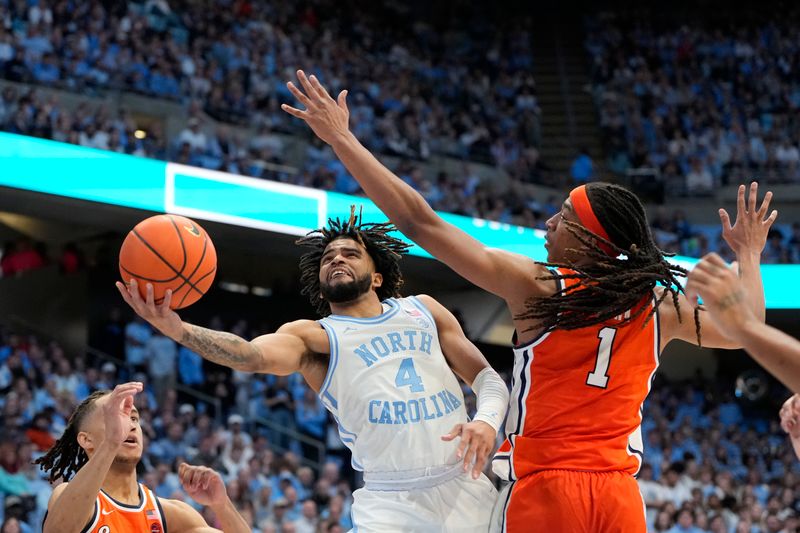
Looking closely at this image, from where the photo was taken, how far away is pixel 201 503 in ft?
→ 15.8

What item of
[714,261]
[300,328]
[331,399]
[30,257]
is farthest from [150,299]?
[30,257]

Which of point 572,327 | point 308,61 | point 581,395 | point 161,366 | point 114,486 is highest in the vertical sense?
point 308,61

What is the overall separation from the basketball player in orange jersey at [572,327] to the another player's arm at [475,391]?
122 millimetres

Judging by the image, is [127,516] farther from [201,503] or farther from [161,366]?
[161,366]

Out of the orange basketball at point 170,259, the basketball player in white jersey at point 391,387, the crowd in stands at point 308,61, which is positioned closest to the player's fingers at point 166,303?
the orange basketball at point 170,259

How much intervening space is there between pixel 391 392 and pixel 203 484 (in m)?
0.89

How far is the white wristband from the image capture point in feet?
13.8

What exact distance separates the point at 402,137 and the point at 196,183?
4623mm

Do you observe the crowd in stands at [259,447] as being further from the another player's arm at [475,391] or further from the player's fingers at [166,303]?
the player's fingers at [166,303]

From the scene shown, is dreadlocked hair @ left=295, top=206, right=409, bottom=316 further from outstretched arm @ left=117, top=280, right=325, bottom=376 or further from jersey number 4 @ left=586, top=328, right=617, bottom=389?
jersey number 4 @ left=586, top=328, right=617, bottom=389

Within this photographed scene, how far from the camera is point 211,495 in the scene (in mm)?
4695

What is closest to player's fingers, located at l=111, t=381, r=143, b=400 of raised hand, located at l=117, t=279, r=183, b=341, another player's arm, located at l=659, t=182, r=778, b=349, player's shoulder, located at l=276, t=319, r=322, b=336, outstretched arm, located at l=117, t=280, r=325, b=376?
outstretched arm, located at l=117, t=280, r=325, b=376

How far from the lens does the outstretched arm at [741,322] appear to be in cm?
268

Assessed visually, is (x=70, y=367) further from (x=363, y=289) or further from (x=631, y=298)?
(x=631, y=298)
